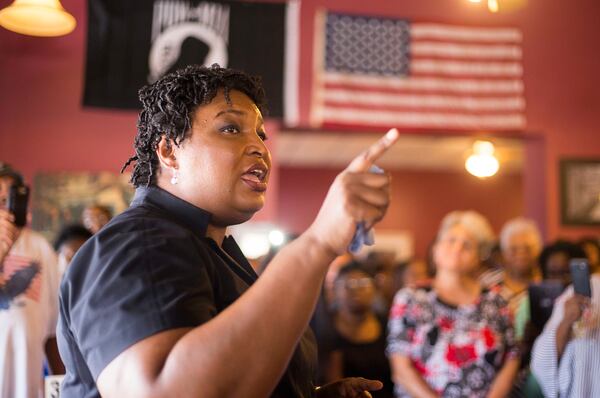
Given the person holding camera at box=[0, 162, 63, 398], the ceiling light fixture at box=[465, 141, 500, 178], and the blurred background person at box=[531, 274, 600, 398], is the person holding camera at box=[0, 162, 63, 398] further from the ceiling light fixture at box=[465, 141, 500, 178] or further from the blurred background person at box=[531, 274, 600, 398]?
the ceiling light fixture at box=[465, 141, 500, 178]

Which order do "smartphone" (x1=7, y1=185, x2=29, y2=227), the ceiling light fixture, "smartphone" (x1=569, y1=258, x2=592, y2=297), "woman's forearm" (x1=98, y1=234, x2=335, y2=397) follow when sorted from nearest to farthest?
"woman's forearm" (x1=98, y1=234, x2=335, y2=397)
"smartphone" (x1=7, y1=185, x2=29, y2=227)
"smartphone" (x1=569, y1=258, x2=592, y2=297)
the ceiling light fixture

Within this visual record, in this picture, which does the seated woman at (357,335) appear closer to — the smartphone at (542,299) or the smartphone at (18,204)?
the smartphone at (542,299)

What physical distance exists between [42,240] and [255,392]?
2866mm

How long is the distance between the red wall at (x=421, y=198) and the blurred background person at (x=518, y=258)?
7.54 meters

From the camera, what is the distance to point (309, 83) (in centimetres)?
659

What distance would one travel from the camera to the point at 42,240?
145 inches

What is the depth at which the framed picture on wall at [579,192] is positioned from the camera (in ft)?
23.2

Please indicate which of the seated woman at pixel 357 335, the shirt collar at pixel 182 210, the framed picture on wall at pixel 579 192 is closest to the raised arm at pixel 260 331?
the shirt collar at pixel 182 210

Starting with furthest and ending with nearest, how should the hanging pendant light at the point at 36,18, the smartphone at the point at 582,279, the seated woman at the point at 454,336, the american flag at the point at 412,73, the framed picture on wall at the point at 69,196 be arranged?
the american flag at the point at 412,73 < the framed picture on wall at the point at 69,196 < the hanging pendant light at the point at 36,18 < the seated woman at the point at 454,336 < the smartphone at the point at 582,279

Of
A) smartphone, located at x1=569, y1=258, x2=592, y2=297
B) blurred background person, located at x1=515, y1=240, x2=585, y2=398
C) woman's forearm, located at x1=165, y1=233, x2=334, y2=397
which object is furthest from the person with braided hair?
blurred background person, located at x1=515, y1=240, x2=585, y2=398

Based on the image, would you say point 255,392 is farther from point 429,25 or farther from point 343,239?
point 429,25

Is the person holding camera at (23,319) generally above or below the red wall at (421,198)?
below

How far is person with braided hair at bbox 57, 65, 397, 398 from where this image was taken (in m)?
1.09

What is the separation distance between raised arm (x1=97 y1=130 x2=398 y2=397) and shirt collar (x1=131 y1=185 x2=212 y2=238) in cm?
35
